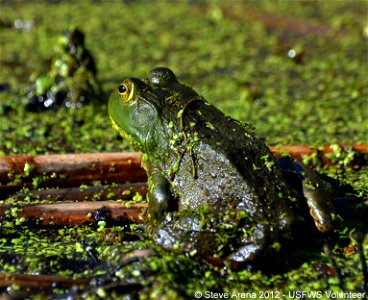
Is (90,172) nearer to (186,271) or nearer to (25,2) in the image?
(186,271)

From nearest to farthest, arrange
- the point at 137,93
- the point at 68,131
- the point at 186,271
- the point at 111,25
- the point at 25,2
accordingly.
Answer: the point at 186,271 → the point at 137,93 → the point at 68,131 → the point at 111,25 → the point at 25,2

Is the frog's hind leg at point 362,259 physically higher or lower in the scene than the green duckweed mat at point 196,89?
lower

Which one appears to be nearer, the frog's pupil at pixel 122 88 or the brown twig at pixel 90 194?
the frog's pupil at pixel 122 88

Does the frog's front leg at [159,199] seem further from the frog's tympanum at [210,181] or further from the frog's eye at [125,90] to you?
the frog's eye at [125,90]

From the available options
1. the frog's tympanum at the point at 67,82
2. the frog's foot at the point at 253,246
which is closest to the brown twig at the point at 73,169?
the frog's foot at the point at 253,246

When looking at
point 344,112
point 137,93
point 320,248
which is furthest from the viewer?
point 344,112

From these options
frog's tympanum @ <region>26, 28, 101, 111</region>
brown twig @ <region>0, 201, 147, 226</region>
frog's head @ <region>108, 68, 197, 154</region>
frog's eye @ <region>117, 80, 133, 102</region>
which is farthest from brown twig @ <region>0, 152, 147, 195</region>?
frog's tympanum @ <region>26, 28, 101, 111</region>

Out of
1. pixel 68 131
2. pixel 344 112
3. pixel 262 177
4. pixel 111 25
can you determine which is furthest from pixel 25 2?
pixel 262 177

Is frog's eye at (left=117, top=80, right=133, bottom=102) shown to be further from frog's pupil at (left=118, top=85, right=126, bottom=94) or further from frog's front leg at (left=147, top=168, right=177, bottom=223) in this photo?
frog's front leg at (left=147, top=168, right=177, bottom=223)
